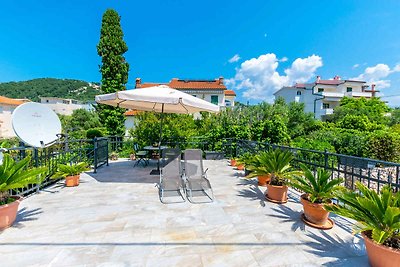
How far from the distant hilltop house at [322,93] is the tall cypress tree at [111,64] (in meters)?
31.2

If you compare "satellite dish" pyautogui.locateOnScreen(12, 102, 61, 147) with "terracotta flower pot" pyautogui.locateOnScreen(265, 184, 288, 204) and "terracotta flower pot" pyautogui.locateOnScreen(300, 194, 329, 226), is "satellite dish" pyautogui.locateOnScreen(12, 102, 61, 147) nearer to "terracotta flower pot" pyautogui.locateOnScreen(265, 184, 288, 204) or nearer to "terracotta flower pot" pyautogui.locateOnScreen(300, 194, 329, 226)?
"terracotta flower pot" pyautogui.locateOnScreen(265, 184, 288, 204)

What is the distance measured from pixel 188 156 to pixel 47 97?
6312 cm

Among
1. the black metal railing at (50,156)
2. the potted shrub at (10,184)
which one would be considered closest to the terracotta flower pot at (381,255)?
the potted shrub at (10,184)

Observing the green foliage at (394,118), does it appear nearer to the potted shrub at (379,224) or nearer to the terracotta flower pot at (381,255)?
the potted shrub at (379,224)

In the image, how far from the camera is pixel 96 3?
41.3 feet

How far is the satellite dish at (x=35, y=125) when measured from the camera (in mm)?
3949

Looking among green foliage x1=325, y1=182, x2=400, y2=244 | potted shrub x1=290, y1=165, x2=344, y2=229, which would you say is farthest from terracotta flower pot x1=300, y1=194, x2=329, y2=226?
green foliage x1=325, y1=182, x2=400, y2=244

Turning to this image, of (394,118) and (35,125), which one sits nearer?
(35,125)

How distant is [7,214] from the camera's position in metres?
2.84

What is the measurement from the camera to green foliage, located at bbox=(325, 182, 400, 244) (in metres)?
1.97

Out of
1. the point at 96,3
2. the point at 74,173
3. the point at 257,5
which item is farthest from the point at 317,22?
the point at 74,173

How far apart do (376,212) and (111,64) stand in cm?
1383

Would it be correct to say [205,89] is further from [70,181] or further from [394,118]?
[394,118]

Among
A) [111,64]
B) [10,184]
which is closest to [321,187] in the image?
[10,184]
